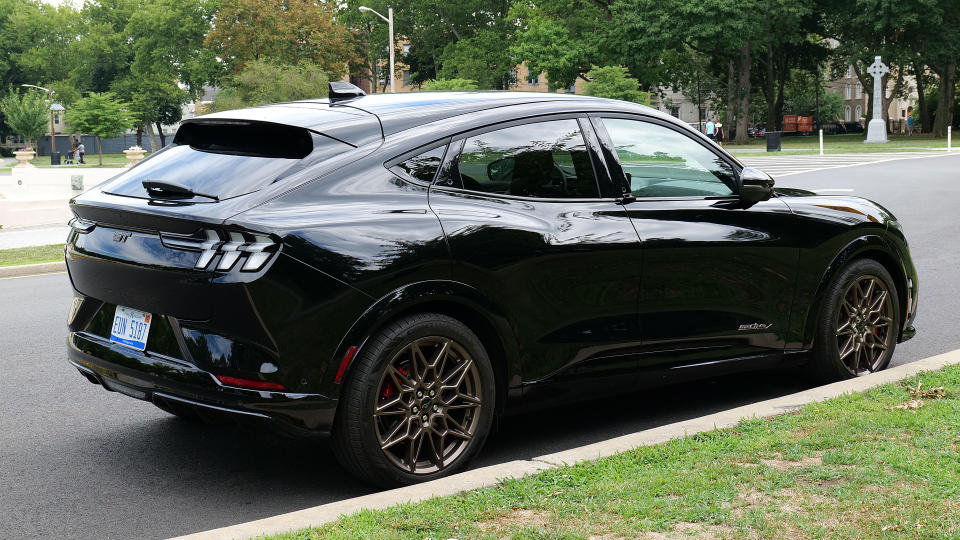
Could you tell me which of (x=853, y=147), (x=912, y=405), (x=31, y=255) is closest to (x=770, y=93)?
(x=853, y=147)

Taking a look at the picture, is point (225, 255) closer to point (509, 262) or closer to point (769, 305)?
point (509, 262)

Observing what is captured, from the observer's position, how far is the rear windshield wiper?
4.17m

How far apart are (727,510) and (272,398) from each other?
1727 millimetres

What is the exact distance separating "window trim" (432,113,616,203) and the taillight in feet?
2.87

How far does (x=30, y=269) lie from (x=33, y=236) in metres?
5.31

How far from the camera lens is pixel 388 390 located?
4.24 metres

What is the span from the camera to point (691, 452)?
4312 millimetres

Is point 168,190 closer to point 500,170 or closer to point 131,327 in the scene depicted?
point 131,327

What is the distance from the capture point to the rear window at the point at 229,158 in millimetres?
4207

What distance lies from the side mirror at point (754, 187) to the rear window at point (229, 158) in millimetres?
2186

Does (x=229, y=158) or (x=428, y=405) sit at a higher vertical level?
(x=229, y=158)

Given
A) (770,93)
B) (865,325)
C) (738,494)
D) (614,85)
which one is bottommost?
(738,494)

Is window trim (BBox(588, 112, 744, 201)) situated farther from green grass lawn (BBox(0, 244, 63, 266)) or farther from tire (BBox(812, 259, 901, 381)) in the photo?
green grass lawn (BBox(0, 244, 63, 266))

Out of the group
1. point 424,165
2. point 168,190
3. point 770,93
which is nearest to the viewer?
point 168,190
